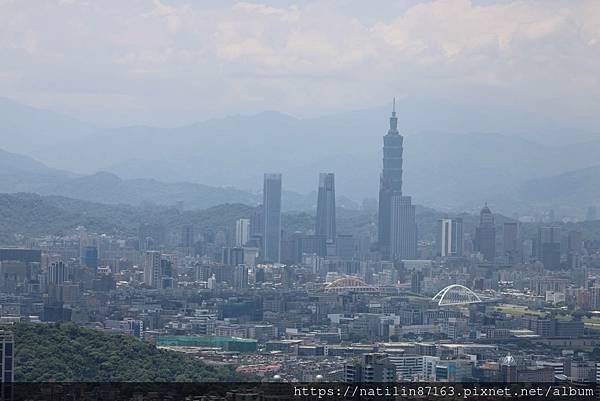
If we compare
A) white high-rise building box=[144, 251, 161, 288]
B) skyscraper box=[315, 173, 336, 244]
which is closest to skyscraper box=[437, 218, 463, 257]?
skyscraper box=[315, 173, 336, 244]

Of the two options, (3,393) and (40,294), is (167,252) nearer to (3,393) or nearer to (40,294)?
(40,294)

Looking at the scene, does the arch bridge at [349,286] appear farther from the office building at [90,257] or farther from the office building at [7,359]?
the office building at [7,359]

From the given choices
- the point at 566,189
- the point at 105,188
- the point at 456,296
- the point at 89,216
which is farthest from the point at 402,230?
the point at 105,188

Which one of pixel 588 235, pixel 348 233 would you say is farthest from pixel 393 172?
pixel 588 235

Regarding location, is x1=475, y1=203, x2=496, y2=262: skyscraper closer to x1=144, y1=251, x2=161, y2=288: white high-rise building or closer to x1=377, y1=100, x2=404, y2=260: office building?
x1=377, y1=100, x2=404, y2=260: office building

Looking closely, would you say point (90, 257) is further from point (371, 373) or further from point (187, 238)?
point (371, 373)

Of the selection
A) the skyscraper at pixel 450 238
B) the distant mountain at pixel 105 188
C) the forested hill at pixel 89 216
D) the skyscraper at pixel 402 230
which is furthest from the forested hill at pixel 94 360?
the distant mountain at pixel 105 188
